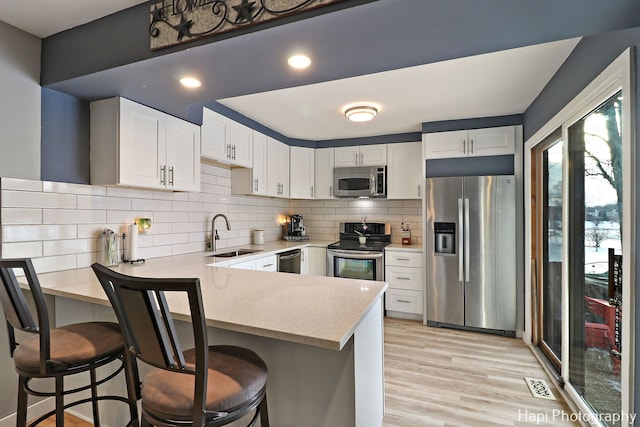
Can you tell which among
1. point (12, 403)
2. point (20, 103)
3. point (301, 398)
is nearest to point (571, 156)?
point (301, 398)

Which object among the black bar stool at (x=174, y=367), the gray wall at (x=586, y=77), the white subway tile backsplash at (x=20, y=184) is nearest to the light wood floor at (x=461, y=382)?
the gray wall at (x=586, y=77)

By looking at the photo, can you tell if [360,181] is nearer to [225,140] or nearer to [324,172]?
Answer: [324,172]

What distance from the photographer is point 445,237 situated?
343 centimetres

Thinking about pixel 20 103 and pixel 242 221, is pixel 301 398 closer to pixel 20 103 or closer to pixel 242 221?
pixel 20 103

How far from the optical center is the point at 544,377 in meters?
2.43

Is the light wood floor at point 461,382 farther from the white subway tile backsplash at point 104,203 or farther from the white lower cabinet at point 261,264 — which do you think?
the white subway tile backsplash at point 104,203

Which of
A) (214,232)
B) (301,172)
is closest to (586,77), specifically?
(301,172)

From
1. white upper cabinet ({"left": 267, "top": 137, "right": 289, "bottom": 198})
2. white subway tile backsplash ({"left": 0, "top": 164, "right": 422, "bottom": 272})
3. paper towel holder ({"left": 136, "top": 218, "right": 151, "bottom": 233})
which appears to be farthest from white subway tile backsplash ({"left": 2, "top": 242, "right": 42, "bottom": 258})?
white upper cabinet ({"left": 267, "top": 137, "right": 289, "bottom": 198})

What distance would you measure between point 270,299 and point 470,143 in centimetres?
302

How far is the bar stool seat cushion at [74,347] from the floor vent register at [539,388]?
2.65 meters

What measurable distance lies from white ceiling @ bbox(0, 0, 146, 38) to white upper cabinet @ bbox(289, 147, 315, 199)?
8.97 feet

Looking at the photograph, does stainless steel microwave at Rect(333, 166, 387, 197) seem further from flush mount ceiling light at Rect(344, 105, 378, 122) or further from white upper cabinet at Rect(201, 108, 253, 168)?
white upper cabinet at Rect(201, 108, 253, 168)

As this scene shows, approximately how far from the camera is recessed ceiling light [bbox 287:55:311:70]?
1.55 metres

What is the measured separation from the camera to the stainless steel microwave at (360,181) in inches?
162
